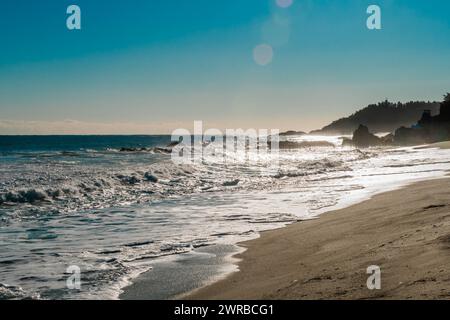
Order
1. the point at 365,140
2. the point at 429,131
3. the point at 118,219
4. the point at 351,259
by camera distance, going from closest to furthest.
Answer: the point at 351,259, the point at 118,219, the point at 429,131, the point at 365,140

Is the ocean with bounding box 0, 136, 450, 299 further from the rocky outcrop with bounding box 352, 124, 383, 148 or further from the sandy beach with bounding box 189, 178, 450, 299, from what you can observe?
the rocky outcrop with bounding box 352, 124, 383, 148

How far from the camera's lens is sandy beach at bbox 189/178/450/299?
4.70m

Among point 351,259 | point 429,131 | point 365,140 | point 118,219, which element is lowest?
point 118,219

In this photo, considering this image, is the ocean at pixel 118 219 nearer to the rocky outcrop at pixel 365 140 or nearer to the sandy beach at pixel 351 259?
the sandy beach at pixel 351 259

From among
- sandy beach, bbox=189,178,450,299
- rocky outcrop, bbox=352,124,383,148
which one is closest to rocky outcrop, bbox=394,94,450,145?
rocky outcrop, bbox=352,124,383,148

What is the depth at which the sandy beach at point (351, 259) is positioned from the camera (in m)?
4.70

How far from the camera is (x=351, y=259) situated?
20.1 feet

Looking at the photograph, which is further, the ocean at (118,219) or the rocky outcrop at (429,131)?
the rocky outcrop at (429,131)

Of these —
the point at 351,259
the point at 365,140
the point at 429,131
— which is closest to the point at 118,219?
the point at 351,259

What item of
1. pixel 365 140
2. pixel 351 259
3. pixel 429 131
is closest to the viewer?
pixel 351 259

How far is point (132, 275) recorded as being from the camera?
6.66 m

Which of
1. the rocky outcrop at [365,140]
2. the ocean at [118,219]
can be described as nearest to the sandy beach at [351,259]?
the ocean at [118,219]

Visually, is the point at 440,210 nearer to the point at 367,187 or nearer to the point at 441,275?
the point at 441,275

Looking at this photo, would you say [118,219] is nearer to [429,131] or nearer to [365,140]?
[429,131]
